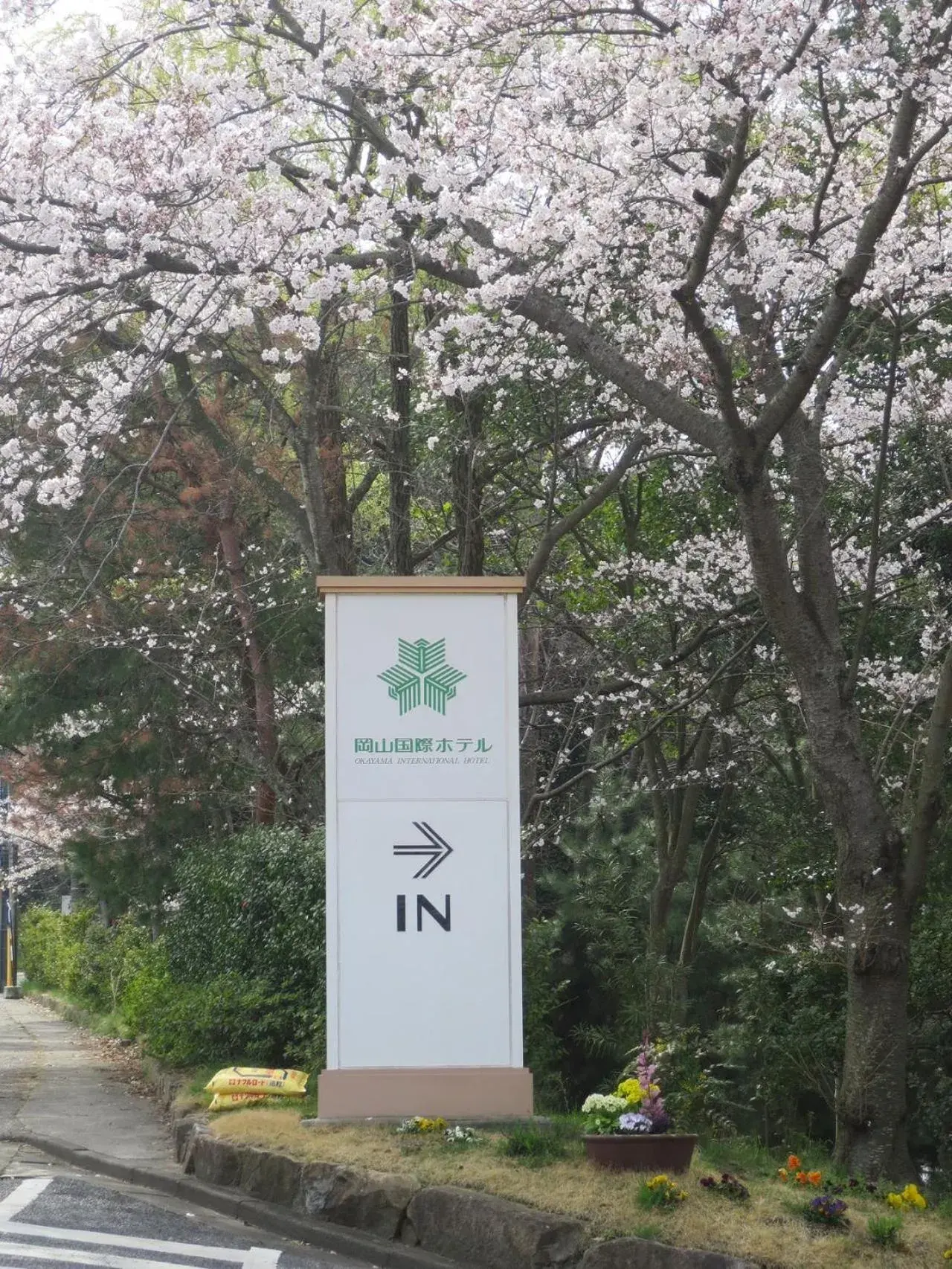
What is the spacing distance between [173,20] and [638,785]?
10594 millimetres

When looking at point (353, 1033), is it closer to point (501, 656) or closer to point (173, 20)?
point (501, 656)

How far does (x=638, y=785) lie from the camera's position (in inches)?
727

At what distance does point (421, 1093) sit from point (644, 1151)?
79.8 inches

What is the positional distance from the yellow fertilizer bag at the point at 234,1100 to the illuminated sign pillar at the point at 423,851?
127 centimetres

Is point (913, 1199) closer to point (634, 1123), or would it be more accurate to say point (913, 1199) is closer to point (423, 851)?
point (634, 1123)

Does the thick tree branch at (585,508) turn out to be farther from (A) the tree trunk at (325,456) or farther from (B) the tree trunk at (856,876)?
(B) the tree trunk at (856,876)

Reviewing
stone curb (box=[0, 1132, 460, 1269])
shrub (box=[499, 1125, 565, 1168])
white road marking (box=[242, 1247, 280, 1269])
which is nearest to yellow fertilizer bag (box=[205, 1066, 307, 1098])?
stone curb (box=[0, 1132, 460, 1269])

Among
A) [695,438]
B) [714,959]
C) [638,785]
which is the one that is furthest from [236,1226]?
[714,959]

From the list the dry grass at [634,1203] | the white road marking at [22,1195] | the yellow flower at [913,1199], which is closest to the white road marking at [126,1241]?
Answer: the white road marking at [22,1195]

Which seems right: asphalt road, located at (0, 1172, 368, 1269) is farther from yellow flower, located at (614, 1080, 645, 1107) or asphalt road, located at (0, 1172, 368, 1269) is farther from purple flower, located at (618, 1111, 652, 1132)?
yellow flower, located at (614, 1080, 645, 1107)

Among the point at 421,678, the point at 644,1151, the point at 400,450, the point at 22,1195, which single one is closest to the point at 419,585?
the point at 421,678

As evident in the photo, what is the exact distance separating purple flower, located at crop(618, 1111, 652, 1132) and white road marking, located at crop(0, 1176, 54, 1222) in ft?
10.4

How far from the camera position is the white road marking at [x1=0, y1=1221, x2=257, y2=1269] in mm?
7121

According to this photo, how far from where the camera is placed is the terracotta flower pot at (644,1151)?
739 centimetres
